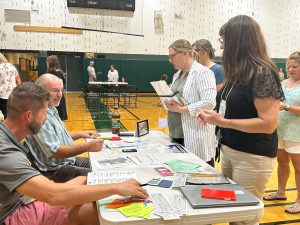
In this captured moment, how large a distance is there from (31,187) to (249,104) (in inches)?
47.8

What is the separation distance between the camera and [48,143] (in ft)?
7.18

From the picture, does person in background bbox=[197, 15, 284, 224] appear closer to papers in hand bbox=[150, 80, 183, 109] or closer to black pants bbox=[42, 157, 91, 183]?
papers in hand bbox=[150, 80, 183, 109]

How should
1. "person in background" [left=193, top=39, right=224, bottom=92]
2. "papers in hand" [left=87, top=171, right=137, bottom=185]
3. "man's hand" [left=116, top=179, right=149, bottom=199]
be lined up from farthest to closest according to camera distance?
"person in background" [left=193, top=39, right=224, bottom=92] → "papers in hand" [left=87, top=171, right=137, bottom=185] → "man's hand" [left=116, top=179, right=149, bottom=199]

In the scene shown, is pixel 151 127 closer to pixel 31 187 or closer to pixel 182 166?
pixel 182 166

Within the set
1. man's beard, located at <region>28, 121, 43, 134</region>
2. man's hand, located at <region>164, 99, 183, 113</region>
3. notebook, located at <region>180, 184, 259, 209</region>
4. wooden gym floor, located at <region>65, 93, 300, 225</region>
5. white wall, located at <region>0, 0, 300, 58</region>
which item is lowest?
wooden gym floor, located at <region>65, 93, 300, 225</region>

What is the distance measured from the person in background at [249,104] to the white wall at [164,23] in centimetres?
1022

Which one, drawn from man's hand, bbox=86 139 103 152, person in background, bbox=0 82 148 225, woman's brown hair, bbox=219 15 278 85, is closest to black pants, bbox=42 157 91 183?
man's hand, bbox=86 139 103 152

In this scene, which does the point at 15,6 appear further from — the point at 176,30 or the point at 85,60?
the point at 176,30

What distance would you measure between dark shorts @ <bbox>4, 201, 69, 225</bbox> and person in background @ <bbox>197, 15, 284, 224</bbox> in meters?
1.03

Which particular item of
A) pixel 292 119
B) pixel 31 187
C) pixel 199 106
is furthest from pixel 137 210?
pixel 292 119

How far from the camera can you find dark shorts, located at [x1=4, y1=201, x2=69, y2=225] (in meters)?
1.59

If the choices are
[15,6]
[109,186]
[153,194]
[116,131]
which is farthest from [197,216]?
[15,6]

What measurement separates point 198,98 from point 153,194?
1.27 meters

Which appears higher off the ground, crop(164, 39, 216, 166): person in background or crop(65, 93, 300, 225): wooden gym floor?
crop(164, 39, 216, 166): person in background
